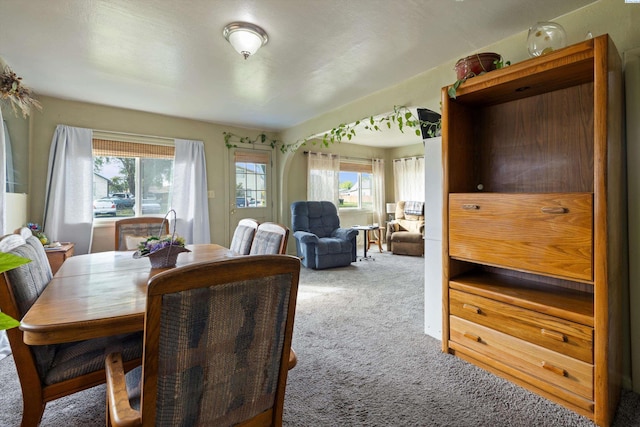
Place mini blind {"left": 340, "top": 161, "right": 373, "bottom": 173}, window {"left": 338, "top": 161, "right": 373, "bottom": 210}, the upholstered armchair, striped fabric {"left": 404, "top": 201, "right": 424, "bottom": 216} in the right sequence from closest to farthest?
the upholstered armchair, striped fabric {"left": 404, "top": 201, "right": 424, "bottom": 216}, mini blind {"left": 340, "top": 161, "right": 373, "bottom": 173}, window {"left": 338, "top": 161, "right": 373, "bottom": 210}

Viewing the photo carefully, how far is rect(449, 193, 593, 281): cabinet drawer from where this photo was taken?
59.4 inches

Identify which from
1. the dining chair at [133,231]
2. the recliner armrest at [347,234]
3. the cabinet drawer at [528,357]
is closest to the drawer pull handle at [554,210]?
the cabinet drawer at [528,357]

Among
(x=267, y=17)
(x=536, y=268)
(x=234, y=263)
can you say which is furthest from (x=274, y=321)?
(x=267, y=17)

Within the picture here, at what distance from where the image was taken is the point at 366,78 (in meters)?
3.03

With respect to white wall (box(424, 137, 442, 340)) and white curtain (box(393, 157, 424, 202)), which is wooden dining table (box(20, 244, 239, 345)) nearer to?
white wall (box(424, 137, 442, 340))

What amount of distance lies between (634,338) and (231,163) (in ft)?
15.9

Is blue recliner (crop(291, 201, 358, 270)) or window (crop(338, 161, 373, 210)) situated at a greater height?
window (crop(338, 161, 373, 210))

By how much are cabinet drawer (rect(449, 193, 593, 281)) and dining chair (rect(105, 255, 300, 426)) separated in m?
1.47

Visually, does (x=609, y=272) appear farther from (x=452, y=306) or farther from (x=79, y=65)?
(x=79, y=65)

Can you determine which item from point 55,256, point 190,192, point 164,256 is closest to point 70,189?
point 55,256

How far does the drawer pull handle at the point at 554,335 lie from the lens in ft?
5.19

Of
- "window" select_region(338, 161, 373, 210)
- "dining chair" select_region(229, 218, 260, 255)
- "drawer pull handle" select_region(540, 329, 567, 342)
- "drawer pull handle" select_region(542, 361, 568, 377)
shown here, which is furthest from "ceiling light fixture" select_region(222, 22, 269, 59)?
"window" select_region(338, 161, 373, 210)

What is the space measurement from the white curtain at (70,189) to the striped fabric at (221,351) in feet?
12.9

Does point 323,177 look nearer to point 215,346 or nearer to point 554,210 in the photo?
point 554,210
